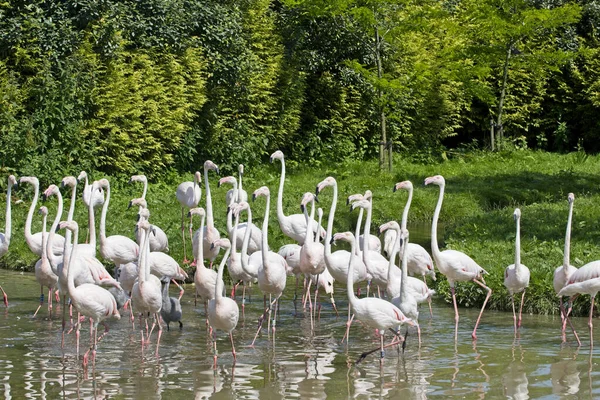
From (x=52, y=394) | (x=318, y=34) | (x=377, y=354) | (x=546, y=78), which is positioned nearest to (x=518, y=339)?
(x=377, y=354)

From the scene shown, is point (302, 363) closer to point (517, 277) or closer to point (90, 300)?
point (90, 300)

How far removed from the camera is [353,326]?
1141cm

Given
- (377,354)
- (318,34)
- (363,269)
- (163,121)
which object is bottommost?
(377,354)

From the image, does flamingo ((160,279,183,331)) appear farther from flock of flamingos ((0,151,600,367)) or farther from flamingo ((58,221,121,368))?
flamingo ((58,221,121,368))

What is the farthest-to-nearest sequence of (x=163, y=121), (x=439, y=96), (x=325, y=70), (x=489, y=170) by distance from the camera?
(x=439, y=96) < (x=325, y=70) < (x=489, y=170) < (x=163, y=121)

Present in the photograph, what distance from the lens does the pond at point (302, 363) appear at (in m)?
8.18

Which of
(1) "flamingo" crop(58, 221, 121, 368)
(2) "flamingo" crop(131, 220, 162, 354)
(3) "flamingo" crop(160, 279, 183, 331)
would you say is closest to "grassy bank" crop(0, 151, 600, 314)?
(3) "flamingo" crop(160, 279, 183, 331)

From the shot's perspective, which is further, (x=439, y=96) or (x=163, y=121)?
(x=439, y=96)

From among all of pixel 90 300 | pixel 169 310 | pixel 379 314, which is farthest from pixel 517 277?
pixel 90 300

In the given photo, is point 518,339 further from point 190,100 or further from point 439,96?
point 439,96

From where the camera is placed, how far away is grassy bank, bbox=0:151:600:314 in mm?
12633

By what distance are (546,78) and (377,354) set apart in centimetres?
2385

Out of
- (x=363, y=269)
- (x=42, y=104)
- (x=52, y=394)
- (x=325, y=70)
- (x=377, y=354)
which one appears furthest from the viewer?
(x=325, y=70)

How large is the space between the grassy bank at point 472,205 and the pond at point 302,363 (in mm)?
1175
